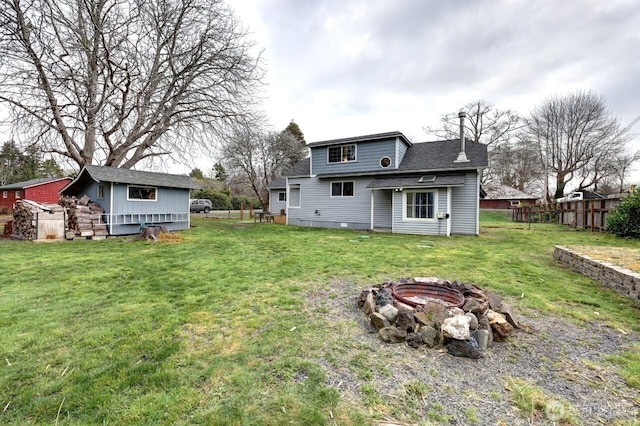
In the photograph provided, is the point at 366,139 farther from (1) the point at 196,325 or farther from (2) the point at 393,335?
(1) the point at 196,325

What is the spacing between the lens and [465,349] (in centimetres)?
254

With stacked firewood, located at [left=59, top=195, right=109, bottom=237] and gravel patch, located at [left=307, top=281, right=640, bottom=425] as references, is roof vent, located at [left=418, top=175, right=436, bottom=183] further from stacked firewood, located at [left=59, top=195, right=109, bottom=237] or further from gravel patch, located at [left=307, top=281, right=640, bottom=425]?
stacked firewood, located at [left=59, top=195, right=109, bottom=237]

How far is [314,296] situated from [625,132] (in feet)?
106

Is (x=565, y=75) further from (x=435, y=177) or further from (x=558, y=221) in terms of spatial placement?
(x=435, y=177)

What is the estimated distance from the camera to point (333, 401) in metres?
1.96

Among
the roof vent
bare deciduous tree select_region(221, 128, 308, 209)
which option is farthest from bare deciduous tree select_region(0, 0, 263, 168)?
the roof vent

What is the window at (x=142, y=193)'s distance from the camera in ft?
40.4

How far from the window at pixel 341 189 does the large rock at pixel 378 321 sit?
36.4 feet

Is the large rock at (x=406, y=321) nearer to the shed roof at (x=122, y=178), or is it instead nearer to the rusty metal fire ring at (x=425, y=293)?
the rusty metal fire ring at (x=425, y=293)

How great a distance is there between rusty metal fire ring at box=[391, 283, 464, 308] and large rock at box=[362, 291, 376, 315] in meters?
0.28

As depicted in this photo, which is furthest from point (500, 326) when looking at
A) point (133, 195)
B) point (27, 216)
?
point (27, 216)

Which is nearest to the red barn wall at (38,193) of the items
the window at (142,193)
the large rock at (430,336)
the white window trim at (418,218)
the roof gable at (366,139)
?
the window at (142,193)

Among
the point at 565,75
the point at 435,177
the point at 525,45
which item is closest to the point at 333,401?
the point at 435,177

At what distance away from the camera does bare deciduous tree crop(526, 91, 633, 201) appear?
2375 centimetres
